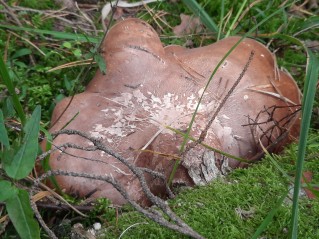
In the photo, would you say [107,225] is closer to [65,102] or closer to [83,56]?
[65,102]

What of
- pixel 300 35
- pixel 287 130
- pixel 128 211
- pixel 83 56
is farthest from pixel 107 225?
pixel 300 35

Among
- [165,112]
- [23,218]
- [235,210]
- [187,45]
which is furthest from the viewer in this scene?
[187,45]

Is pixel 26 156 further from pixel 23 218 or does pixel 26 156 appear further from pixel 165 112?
pixel 165 112

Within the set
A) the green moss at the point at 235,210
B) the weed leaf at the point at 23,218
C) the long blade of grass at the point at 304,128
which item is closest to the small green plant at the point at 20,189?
the weed leaf at the point at 23,218

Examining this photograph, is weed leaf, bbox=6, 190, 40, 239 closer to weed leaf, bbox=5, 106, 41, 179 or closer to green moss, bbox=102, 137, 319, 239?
weed leaf, bbox=5, 106, 41, 179

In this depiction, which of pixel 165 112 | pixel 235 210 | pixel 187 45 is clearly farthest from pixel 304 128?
pixel 187 45

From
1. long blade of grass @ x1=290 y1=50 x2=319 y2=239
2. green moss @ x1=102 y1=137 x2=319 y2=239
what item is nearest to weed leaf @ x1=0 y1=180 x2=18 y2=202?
green moss @ x1=102 y1=137 x2=319 y2=239

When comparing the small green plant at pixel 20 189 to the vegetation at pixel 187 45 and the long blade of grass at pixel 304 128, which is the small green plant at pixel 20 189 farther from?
the long blade of grass at pixel 304 128
